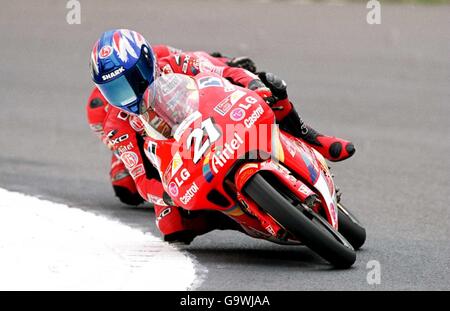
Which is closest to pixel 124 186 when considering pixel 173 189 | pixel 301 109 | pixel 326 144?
pixel 326 144

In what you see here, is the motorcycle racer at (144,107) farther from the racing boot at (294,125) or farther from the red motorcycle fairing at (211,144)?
the red motorcycle fairing at (211,144)

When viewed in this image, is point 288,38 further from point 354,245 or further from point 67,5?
point 354,245

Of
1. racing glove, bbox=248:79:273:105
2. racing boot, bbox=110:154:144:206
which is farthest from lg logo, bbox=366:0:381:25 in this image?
racing glove, bbox=248:79:273:105

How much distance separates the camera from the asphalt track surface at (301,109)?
22.4 ft

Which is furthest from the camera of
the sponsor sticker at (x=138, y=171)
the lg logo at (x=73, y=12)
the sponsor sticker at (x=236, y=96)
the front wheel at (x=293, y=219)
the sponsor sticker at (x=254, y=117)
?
the lg logo at (x=73, y=12)

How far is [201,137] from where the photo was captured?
6.29 metres

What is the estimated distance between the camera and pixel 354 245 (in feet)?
23.6

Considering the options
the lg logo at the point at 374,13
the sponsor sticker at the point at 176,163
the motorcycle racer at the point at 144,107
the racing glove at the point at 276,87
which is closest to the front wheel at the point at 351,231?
the motorcycle racer at the point at 144,107

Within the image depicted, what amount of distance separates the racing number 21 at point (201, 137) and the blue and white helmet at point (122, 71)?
59 cm

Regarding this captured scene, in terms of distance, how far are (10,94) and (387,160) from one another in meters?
5.63

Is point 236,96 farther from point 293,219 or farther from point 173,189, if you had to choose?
point 293,219

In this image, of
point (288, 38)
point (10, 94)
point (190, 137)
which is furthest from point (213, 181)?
point (288, 38)

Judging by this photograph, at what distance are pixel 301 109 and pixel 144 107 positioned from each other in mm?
7286

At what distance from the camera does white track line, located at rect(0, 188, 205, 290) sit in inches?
229
